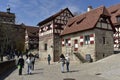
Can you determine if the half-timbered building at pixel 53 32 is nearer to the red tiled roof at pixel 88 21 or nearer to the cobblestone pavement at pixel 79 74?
the red tiled roof at pixel 88 21

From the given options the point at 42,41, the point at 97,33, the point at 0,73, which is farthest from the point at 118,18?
the point at 0,73

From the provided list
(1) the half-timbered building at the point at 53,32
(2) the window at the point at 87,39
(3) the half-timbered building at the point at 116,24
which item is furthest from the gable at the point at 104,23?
(1) the half-timbered building at the point at 53,32

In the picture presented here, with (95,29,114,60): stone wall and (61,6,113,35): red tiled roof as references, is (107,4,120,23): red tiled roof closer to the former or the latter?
(61,6,113,35): red tiled roof

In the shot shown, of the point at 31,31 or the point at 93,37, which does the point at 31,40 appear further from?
the point at 93,37

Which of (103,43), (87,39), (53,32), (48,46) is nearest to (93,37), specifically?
(87,39)

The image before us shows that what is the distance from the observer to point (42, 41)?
4100 centimetres

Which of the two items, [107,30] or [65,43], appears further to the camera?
[65,43]

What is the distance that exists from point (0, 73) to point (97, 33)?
14090 millimetres

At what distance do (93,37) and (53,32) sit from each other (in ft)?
33.0

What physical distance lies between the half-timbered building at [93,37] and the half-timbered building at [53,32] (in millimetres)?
4879

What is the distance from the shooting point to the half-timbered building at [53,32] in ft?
120

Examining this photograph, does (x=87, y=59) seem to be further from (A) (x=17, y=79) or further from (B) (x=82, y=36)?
(A) (x=17, y=79)

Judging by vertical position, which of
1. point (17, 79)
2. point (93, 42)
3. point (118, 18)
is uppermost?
point (118, 18)

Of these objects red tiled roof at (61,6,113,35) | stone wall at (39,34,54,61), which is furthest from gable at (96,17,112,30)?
stone wall at (39,34,54,61)
